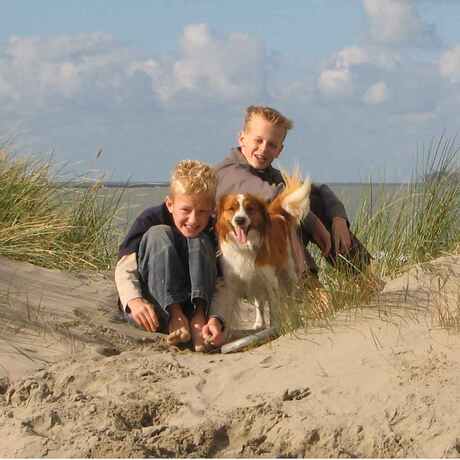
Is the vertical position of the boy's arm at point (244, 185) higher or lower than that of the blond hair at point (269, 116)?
lower

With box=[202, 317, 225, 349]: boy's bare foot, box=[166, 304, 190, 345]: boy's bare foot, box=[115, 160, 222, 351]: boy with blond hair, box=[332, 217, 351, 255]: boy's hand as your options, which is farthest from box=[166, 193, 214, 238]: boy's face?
box=[332, 217, 351, 255]: boy's hand

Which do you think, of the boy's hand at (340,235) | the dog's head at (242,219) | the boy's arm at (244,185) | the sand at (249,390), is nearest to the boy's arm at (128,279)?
the sand at (249,390)

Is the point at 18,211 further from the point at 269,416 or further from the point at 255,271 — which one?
the point at 269,416

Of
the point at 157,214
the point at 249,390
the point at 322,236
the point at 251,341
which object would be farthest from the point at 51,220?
the point at 249,390

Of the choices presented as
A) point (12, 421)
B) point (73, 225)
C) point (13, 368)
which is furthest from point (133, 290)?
point (73, 225)

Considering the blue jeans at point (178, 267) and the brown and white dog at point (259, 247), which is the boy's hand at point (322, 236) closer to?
the brown and white dog at point (259, 247)

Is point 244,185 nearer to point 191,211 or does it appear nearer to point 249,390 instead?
point 191,211

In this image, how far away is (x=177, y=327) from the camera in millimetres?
5410

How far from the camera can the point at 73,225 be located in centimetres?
845

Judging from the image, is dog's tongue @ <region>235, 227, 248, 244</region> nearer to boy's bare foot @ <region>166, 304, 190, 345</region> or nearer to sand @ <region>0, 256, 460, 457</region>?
boy's bare foot @ <region>166, 304, 190, 345</region>

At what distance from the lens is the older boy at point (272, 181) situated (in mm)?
5766

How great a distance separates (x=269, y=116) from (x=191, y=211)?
934 millimetres

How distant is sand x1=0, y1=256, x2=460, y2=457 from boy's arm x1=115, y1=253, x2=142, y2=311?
266 mm

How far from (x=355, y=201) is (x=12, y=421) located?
5.17m
